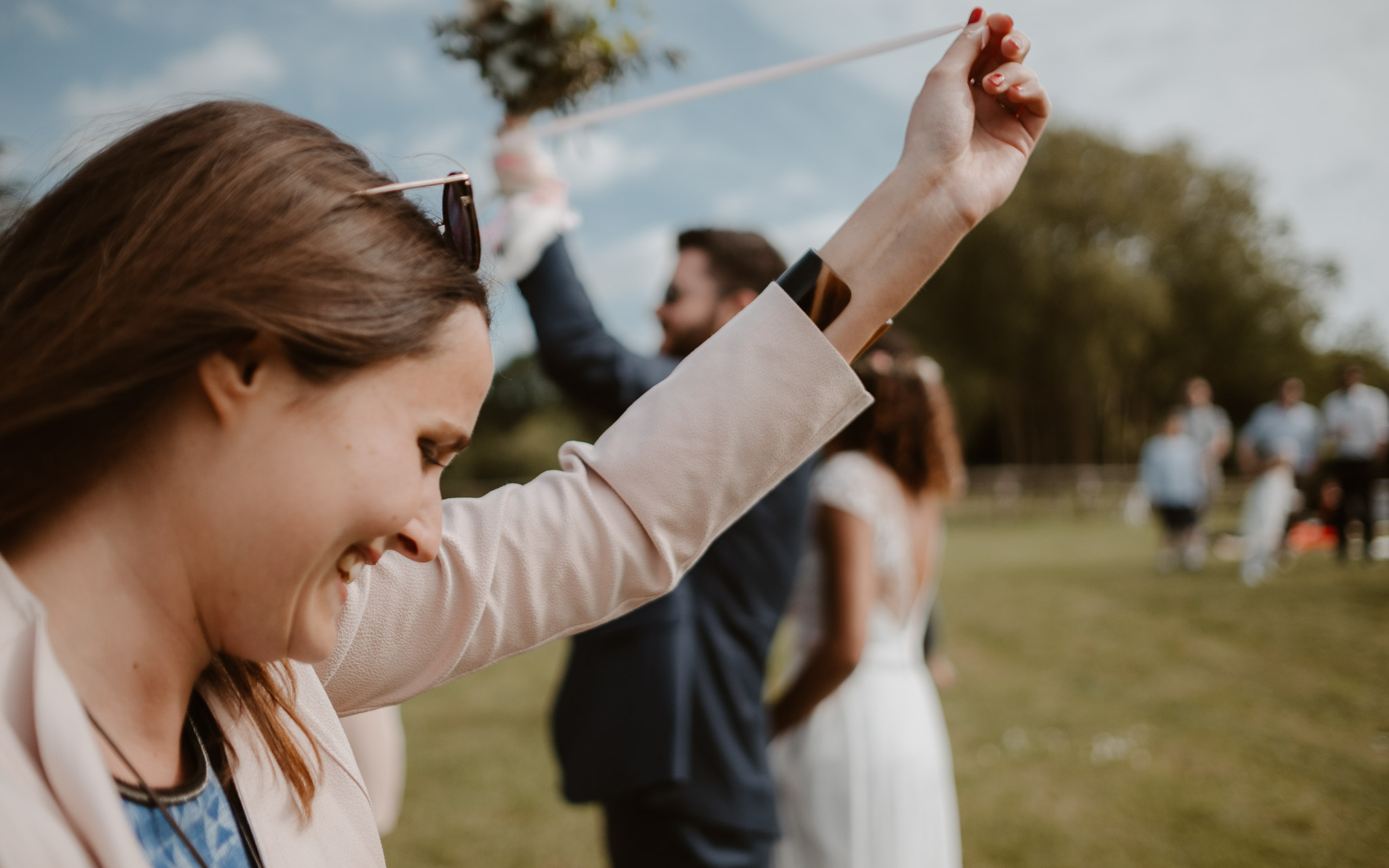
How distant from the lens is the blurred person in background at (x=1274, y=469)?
40.0 feet

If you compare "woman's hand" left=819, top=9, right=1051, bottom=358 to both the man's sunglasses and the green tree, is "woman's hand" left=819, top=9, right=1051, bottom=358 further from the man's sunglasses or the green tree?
the green tree

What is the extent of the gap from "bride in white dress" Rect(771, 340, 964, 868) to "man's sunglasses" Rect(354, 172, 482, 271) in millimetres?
2161

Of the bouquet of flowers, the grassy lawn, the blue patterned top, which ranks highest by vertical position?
the bouquet of flowers

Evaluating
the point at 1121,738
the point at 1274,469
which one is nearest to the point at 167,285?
the point at 1121,738

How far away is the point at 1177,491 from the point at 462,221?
46.7 ft

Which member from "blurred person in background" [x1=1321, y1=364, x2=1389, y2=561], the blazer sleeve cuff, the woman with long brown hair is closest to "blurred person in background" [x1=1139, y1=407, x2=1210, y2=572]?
"blurred person in background" [x1=1321, y1=364, x2=1389, y2=561]

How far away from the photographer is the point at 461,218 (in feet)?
3.82

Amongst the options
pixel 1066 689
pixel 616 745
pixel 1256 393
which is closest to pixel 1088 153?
pixel 1256 393

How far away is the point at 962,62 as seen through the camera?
1.27m

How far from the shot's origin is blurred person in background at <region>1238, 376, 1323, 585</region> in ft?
40.0

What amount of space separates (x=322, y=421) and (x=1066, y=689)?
8127 millimetres

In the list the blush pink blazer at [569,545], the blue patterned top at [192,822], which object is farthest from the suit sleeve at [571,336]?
the blue patterned top at [192,822]

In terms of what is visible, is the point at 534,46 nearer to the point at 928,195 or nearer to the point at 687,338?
the point at 687,338

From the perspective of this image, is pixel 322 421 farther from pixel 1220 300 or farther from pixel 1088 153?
pixel 1220 300
